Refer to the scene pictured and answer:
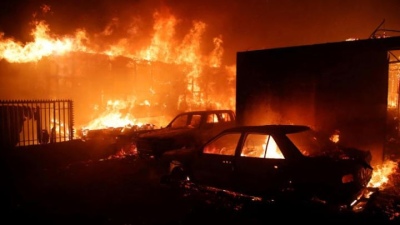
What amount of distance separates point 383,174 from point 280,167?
4586 mm

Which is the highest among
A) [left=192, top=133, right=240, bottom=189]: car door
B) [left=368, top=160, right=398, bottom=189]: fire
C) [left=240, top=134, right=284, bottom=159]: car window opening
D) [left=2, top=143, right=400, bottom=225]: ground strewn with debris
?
[left=240, top=134, right=284, bottom=159]: car window opening

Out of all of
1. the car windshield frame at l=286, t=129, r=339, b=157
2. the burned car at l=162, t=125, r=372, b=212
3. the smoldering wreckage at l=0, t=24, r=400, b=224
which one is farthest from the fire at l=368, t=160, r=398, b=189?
the car windshield frame at l=286, t=129, r=339, b=157

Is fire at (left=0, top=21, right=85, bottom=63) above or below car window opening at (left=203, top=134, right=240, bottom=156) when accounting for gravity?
above

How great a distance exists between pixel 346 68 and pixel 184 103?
55.6ft

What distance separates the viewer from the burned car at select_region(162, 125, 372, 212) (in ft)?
17.0

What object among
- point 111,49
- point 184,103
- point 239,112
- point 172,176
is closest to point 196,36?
point 184,103

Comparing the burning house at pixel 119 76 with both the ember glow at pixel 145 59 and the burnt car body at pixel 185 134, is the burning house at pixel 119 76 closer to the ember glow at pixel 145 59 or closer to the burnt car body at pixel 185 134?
the ember glow at pixel 145 59

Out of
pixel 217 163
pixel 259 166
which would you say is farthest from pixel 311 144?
pixel 217 163

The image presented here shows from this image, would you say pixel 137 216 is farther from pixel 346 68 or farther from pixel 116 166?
pixel 346 68

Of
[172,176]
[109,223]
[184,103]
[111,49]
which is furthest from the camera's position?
[184,103]

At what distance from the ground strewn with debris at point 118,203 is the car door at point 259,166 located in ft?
1.57

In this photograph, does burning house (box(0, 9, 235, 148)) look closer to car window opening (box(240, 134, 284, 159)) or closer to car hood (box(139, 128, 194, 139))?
car hood (box(139, 128, 194, 139))

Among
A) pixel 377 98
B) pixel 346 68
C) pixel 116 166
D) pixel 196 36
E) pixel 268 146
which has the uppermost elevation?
pixel 196 36

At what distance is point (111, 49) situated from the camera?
21.2m
